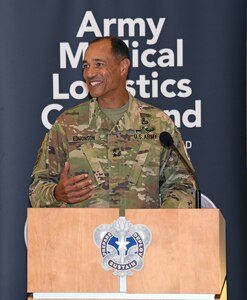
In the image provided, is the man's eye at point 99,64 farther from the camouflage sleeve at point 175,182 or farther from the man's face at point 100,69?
the camouflage sleeve at point 175,182

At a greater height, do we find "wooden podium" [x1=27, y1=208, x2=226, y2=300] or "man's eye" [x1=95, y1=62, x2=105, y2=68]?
"man's eye" [x1=95, y1=62, x2=105, y2=68]

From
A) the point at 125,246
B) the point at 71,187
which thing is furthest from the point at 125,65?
the point at 125,246

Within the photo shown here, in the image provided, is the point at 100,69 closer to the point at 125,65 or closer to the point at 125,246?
the point at 125,65

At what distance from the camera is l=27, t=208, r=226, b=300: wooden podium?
274 centimetres

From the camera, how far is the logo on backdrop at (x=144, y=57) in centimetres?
459

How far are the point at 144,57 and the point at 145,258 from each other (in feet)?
6.75

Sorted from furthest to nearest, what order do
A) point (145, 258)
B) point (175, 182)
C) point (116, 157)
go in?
point (116, 157) < point (175, 182) < point (145, 258)

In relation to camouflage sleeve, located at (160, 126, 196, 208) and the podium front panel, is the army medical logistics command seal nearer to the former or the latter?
the podium front panel

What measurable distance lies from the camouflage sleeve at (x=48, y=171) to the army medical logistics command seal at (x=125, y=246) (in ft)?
2.25

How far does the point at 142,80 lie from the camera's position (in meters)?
4.61

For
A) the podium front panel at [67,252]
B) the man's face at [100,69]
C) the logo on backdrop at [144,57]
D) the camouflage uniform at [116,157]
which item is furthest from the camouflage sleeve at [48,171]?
the logo on backdrop at [144,57]

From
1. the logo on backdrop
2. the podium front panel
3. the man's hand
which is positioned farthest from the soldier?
the podium front panel

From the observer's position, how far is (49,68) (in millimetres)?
4617
